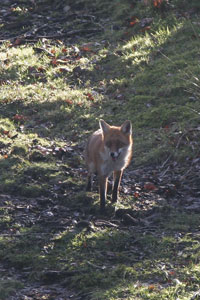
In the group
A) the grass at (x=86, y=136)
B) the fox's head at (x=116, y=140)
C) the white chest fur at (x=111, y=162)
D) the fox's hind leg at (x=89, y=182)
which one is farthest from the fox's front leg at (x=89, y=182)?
the fox's head at (x=116, y=140)

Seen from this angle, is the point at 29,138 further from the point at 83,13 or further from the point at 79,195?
the point at 83,13

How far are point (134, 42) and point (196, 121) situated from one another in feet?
12.9

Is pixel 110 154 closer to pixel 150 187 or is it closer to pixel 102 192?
pixel 102 192

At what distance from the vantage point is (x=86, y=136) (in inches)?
377

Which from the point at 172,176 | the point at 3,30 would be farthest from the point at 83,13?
the point at 172,176

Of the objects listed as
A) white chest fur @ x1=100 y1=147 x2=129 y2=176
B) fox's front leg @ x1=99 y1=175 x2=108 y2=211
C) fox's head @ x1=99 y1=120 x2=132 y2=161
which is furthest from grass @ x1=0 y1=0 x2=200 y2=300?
fox's head @ x1=99 y1=120 x2=132 y2=161

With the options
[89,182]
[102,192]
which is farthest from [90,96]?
[102,192]

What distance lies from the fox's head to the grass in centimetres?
71

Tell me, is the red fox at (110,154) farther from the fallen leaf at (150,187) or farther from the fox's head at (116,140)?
the fallen leaf at (150,187)

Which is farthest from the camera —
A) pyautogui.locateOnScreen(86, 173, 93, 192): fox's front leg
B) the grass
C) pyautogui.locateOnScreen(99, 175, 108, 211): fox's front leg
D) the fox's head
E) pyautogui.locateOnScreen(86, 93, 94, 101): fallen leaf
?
pyautogui.locateOnScreen(86, 93, 94, 101): fallen leaf

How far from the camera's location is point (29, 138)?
9180 millimetres

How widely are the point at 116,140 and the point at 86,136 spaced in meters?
2.50

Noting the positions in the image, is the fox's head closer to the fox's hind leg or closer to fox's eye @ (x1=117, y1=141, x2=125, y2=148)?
fox's eye @ (x1=117, y1=141, x2=125, y2=148)

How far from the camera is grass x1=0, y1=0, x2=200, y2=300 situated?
5551 mm
